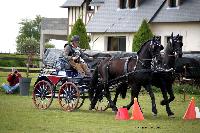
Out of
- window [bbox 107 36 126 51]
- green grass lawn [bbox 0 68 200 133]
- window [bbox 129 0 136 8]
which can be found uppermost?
window [bbox 129 0 136 8]

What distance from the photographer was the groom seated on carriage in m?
19.3

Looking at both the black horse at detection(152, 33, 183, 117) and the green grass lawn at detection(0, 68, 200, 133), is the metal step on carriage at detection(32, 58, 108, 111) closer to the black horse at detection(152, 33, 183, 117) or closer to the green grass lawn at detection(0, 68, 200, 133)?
the green grass lawn at detection(0, 68, 200, 133)

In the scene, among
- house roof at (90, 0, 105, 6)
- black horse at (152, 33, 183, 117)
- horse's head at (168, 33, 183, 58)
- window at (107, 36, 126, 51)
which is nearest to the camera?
black horse at (152, 33, 183, 117)

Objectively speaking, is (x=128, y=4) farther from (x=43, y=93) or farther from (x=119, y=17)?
(x=43, y=93)

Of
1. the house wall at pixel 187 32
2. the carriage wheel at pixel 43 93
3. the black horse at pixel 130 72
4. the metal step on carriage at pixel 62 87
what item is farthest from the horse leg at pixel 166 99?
the house wall at pixel 187 32

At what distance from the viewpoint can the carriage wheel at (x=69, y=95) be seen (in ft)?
60.8

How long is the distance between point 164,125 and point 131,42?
30.0 m

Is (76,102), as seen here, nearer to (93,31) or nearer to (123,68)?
(123,68)

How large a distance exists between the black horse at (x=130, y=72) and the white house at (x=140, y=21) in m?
21.8

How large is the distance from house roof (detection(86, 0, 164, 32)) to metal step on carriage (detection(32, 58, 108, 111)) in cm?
2440

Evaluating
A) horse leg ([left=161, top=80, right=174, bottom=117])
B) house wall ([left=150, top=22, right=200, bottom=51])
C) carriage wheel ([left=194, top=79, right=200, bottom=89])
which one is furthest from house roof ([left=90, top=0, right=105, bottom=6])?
horse leg ([left=161, top=80, right=174, bottom=117])

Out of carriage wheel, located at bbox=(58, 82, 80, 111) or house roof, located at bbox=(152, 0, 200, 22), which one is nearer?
carriage wheel, located at bbox=(58, 82, 80, 111)

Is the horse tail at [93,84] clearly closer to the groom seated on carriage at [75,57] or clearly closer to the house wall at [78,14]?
the groom seated on carriage at [75,57]

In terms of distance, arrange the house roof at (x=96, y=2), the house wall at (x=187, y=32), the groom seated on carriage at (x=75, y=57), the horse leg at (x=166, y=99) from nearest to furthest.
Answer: the horse leg at (x=166, y=99) < the groom seated on carriage at (x=75, y=57) < the house wall at (x=187, y=32) < the house roof at (x=96, y=2)
